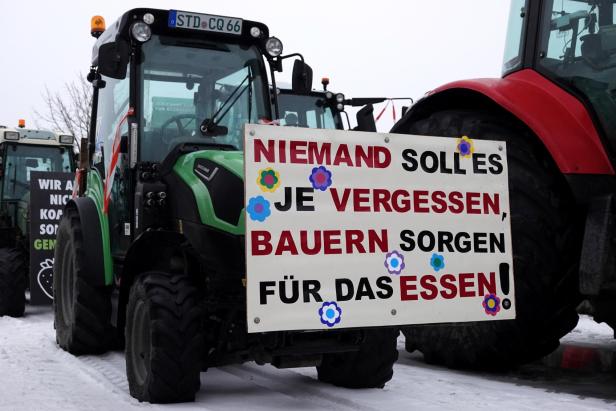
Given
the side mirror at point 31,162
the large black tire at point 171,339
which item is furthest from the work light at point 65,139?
the large black tire at point 171,339

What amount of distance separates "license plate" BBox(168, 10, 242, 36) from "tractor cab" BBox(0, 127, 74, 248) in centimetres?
605

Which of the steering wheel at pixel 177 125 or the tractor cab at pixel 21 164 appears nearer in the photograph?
the steering wheel at pixel 177 125

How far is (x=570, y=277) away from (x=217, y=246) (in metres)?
2.03

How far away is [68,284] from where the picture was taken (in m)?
6.86

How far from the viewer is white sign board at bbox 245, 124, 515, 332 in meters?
3.86

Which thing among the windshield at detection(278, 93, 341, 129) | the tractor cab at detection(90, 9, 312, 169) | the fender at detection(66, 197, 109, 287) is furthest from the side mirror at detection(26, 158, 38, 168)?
the tractor cab at detection(90, 9, 312, 169)

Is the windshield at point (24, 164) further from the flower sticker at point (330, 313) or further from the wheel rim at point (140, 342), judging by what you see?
the flower sticker at point (330, 313)

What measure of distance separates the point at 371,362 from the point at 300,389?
0.49m

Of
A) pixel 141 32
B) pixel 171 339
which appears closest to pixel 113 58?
pixel 141 32

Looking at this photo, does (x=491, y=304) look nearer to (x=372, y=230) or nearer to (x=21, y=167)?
(x=372, y=230)

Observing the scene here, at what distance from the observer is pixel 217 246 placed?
4.52 meters

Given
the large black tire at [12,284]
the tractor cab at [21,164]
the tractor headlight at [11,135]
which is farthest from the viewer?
the tractor headlight at [11,135]

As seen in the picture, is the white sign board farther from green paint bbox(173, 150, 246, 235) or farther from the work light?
the work light

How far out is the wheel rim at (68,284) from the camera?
6.63 m
